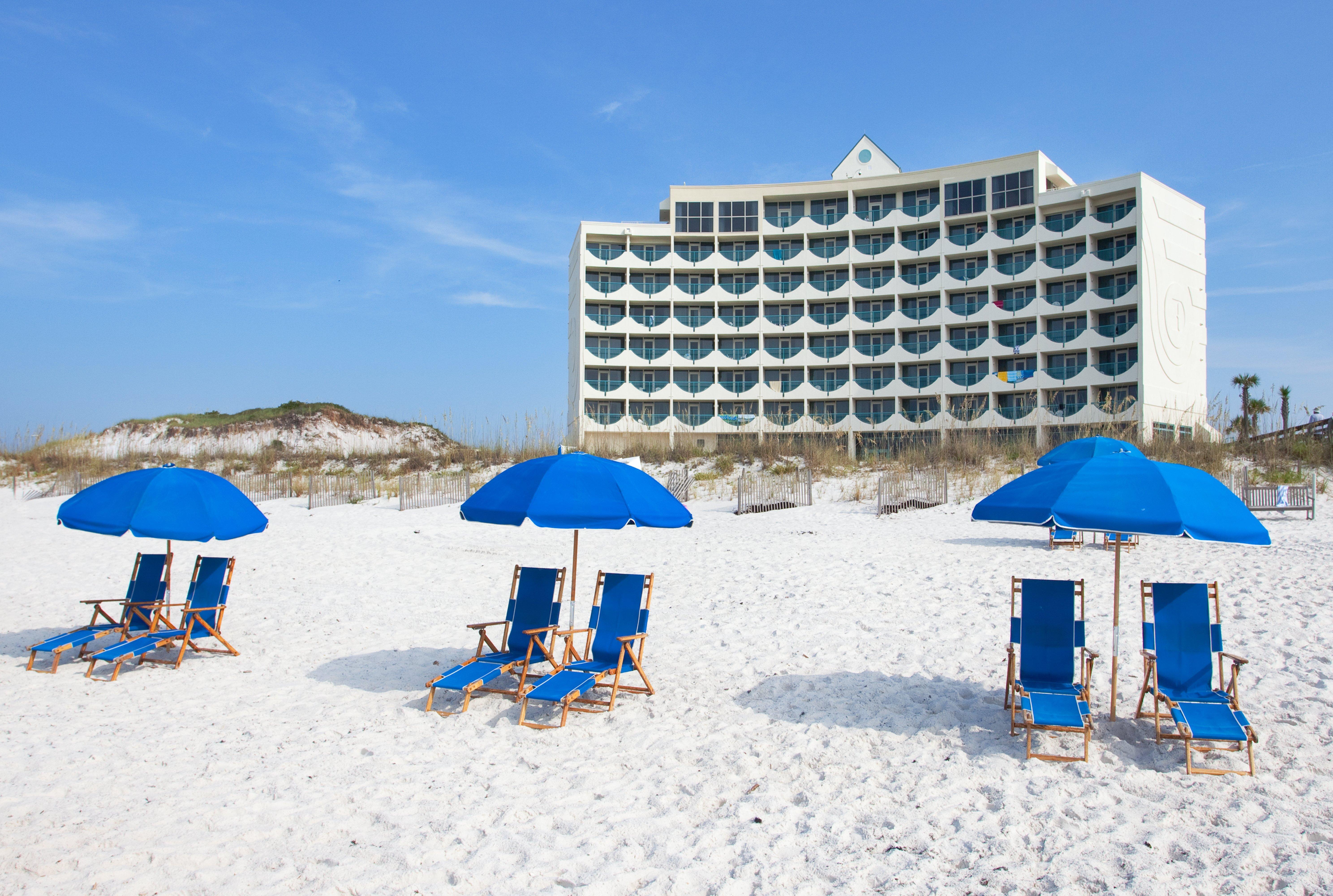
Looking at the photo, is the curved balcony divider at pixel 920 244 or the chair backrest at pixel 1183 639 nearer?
the chair backrest at pixel 1183 639

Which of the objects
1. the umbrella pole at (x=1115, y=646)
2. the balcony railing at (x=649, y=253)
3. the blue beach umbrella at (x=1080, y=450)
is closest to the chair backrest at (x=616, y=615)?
the umbrella pole at (x=1115, y=646)

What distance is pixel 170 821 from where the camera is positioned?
3.75 meters

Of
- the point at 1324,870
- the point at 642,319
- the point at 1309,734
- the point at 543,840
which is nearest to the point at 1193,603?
the point at 1309,734

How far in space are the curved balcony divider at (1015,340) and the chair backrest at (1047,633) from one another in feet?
122

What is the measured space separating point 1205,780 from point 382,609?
25.7 ft

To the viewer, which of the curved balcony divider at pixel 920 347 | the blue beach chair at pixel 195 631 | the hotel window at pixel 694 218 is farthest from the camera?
the hotel window at pixel 694 218

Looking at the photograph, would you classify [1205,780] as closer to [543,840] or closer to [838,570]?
[543,840]

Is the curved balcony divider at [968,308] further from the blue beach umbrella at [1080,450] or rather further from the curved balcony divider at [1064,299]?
the blue beach umbrella at [1080,450]

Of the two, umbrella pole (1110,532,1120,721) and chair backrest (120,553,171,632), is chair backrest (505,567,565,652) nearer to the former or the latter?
chair backrest (120,553,171,632)

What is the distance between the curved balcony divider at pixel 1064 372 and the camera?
37.7m

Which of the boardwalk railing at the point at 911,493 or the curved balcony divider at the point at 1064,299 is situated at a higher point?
the curved balcony divider at the point at 1064,299

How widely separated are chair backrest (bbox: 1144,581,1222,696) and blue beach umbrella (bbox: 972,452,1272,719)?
0.44 meters

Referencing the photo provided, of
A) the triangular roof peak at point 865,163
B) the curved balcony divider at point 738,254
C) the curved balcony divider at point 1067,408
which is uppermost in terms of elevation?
the triangular roof peak at point 865,163

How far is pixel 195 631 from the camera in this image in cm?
753
